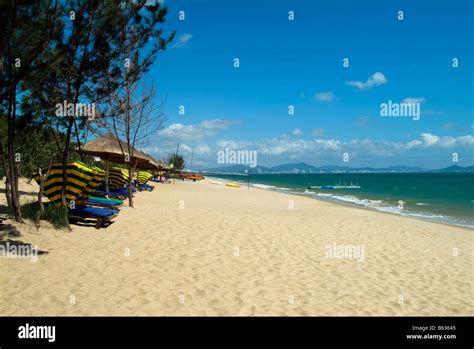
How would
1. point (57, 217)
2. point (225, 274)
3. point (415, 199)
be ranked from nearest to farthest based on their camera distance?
1. point (225, 274)
2. point (57, 217)
3. point (415, 199)

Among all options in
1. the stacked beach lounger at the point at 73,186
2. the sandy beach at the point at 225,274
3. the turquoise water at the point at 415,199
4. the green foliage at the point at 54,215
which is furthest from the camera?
the turquoise water at the point at 415,199

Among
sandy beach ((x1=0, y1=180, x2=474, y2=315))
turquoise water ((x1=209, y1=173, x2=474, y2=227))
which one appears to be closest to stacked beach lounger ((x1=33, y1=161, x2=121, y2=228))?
sandy beach ((x1=0, y1=180, x2=474, y2=315))

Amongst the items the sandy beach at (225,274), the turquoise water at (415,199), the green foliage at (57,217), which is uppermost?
the green foliage at (57,217)

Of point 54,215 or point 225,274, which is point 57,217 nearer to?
point 54,215

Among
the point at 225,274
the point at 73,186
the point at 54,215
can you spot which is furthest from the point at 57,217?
the point at 225,274

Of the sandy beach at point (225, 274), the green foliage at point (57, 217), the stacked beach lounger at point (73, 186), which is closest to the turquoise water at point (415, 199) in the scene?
the sandy beach at point (225, 274)

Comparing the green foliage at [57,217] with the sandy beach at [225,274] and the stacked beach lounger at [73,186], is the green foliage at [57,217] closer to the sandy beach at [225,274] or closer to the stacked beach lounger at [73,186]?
the sandy beach at [225,274]

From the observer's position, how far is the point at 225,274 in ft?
21.3

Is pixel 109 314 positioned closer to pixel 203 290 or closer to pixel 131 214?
pixel 203 290

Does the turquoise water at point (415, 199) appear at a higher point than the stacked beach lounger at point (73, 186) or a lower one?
lower

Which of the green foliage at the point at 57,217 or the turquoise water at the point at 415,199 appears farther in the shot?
the turquoise water at the point at 415,199

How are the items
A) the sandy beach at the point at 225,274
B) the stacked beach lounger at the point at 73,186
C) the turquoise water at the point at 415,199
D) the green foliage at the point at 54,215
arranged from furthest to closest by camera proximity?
1. the turquoise water at the point at 415,199
2. the stacked beach lounger at the point at 73,186
3. the green foliage at the point at 54,215
4. the sandy beach at the point at 225,274

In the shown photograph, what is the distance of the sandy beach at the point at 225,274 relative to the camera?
5.03m
